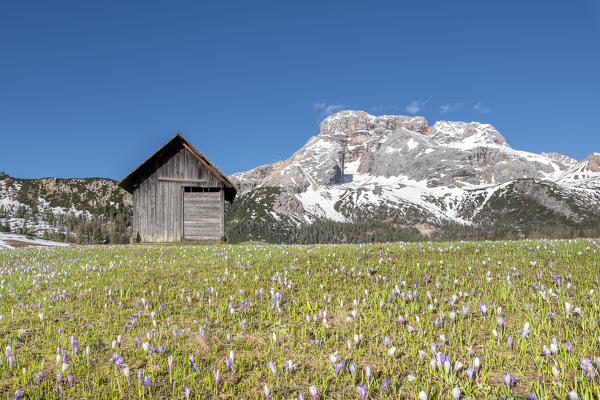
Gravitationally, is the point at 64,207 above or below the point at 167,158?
above

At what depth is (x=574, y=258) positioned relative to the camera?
31.5ft

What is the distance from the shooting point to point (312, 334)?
5465 mm

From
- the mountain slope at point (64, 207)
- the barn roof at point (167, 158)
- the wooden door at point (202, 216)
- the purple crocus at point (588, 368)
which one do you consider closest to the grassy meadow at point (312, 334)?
the purple crocus at point (588, 368)

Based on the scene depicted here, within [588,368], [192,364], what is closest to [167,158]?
[192,364]

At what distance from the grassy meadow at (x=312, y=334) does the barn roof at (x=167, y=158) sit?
786 inches

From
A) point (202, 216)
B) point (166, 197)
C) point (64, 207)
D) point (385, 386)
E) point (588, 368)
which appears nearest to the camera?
point (385, 386)

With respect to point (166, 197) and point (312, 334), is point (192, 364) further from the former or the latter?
point (166, 197)

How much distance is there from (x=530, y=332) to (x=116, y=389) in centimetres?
588

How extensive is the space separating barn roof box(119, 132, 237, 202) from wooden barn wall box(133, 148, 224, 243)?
1.28 feet

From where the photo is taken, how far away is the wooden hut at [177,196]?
1129 inches

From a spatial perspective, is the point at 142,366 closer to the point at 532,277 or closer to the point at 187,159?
the point at 532,277

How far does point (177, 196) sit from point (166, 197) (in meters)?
0.98

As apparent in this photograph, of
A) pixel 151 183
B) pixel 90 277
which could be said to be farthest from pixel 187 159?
pixel 90 277

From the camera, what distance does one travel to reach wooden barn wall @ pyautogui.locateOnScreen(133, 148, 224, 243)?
28.6 m
